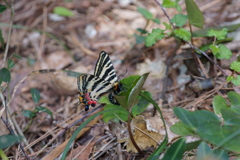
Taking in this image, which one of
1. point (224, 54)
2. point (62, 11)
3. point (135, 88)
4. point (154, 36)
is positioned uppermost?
point (62, 11)

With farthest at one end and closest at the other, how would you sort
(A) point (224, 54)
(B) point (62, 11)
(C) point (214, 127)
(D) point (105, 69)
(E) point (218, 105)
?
(B) point (62, 11), (D) point (105, 69), (A) point (224, 54), (E) point (218, 105), (C) point (214, 127)

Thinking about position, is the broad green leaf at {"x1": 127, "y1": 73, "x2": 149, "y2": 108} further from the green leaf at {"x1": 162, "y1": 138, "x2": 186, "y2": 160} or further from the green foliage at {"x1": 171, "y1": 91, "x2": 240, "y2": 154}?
the green leaf at {"x1": 162, "y1": 138, "x2": 186, "y2": 160}

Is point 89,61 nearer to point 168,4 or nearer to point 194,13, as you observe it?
point 168,4

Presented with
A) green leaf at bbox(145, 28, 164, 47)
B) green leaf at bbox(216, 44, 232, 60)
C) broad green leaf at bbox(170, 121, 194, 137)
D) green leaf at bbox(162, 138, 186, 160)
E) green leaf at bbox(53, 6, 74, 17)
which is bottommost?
broad green leaf at bbox(170, 121, 194, 137)

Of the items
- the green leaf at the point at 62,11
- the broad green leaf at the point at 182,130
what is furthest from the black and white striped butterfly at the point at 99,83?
the green leaf at the point at 62,11

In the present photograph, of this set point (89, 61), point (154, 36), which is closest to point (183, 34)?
point (154, 36)

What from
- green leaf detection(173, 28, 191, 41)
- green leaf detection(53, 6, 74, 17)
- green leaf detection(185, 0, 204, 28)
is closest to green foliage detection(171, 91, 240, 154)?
green leaf detection(173, 28, 191, 41)

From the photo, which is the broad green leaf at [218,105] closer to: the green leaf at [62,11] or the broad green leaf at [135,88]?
the broad green leaf at [135,88]
